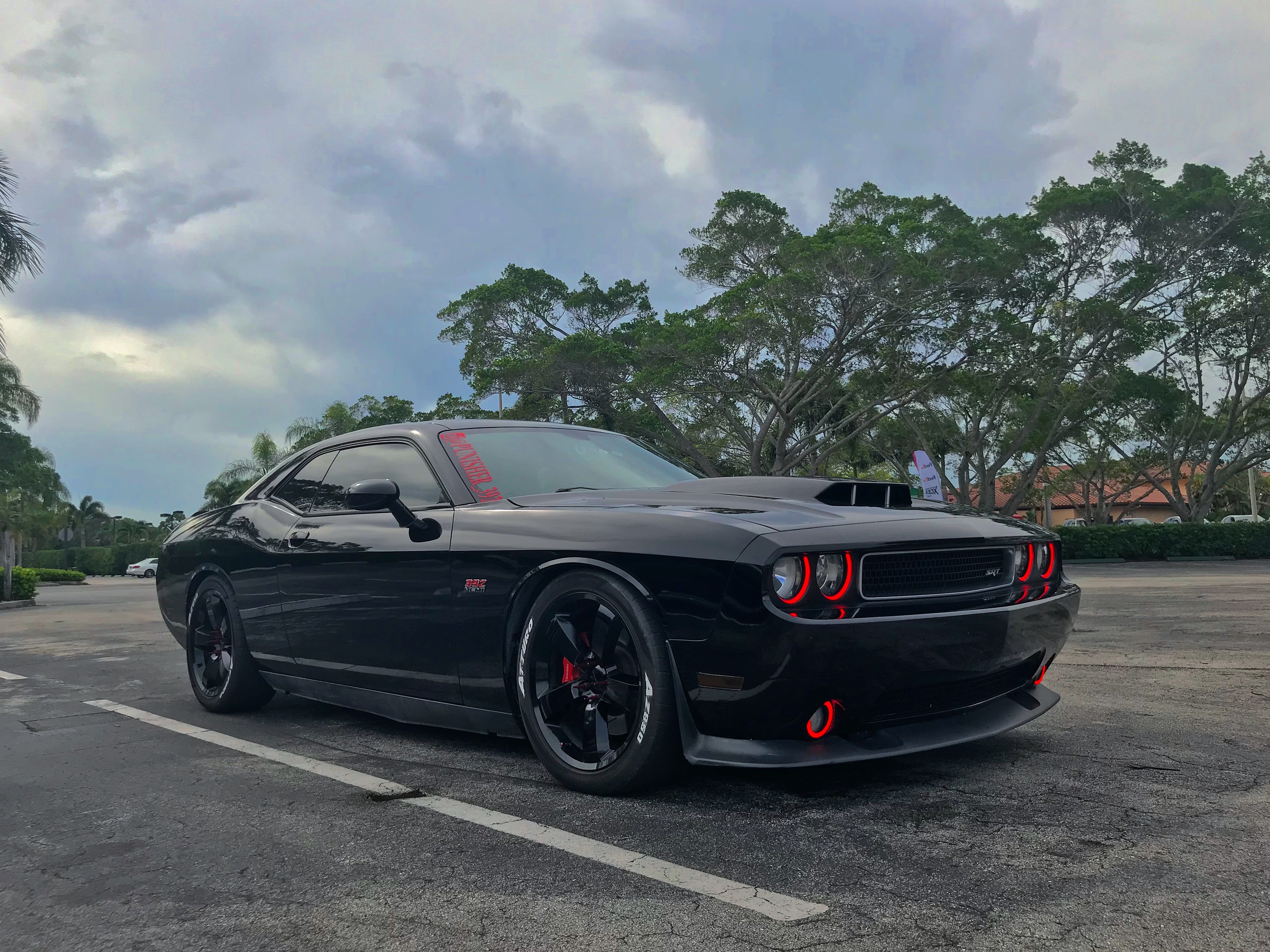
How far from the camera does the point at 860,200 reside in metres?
33.2

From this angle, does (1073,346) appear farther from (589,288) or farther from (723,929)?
(723,929)

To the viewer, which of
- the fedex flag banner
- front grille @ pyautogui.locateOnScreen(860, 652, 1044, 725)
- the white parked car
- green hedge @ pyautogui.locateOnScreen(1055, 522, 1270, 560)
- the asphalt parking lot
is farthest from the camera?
the white parked car

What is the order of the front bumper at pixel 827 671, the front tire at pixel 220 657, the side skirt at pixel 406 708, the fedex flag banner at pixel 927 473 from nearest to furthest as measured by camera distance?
the front bumper at pixel 827 671, the side skirt at pixel 406 708, the front tire at pixel 220 657, the fedex flag banner at pixel 927 473

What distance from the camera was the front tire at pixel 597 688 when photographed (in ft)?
10.3

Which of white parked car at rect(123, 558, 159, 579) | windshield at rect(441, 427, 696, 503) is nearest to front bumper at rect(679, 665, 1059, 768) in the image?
windshield at rect(441, 427, 696, 503)

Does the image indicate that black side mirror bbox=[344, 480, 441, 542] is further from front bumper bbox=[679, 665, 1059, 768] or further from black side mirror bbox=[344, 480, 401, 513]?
front bumper bbox=[679, 665, 1059, 768]

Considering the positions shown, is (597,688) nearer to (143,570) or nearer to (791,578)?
(791,578)

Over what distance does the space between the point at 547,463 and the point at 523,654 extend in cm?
107

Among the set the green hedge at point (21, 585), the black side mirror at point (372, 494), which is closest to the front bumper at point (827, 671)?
the black side mirror at point (372, 494)

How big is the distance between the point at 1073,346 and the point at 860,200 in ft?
26.7

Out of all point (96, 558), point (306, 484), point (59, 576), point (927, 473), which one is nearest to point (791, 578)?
point (306, 484)

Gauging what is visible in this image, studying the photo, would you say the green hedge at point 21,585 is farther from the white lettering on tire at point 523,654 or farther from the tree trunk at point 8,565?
the white lettering on tire at point 523,654

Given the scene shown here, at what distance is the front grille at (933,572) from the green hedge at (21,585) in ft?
80.9

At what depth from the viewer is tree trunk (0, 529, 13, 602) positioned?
22.0 m
